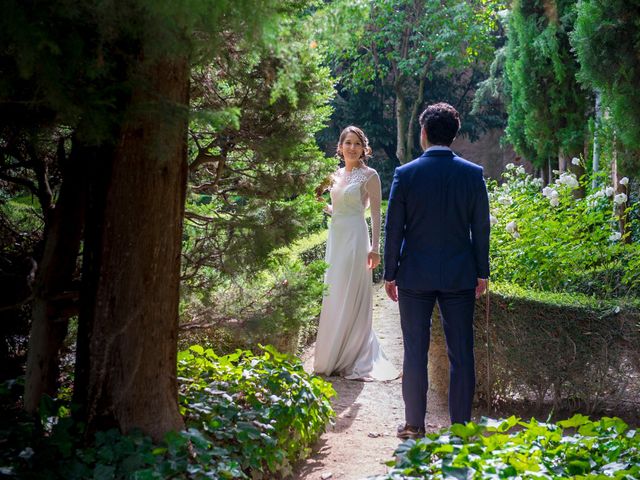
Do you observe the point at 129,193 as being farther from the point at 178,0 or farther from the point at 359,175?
the point at 359,175

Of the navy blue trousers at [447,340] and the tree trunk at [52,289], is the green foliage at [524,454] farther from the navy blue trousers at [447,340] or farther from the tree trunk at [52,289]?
the tree trunk at [52,289]

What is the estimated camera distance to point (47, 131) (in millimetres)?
3328

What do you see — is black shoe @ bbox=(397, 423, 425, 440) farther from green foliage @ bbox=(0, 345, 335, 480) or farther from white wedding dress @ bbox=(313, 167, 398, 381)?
white wedding dress @ bbox=(313, 167, 398, 381)

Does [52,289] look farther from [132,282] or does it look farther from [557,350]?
[557,350]

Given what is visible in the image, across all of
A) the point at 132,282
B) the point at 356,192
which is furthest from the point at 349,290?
the point at 132,282

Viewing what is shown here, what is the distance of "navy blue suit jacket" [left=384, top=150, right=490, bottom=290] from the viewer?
4.39 metres

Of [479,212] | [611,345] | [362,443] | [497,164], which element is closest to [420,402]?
[362,443]

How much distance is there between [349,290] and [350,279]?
0.33 feet

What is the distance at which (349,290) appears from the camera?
7082 mm

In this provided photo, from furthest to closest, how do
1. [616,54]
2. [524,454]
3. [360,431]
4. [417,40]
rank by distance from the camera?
[417,40]
[616,54]
[360,431]
[524,454]

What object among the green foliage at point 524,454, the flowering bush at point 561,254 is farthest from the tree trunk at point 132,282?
the flowering bush at point 561,254

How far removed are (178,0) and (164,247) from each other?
1324 mm

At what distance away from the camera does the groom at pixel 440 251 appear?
174 inches

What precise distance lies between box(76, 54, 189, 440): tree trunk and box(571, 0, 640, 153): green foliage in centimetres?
467
